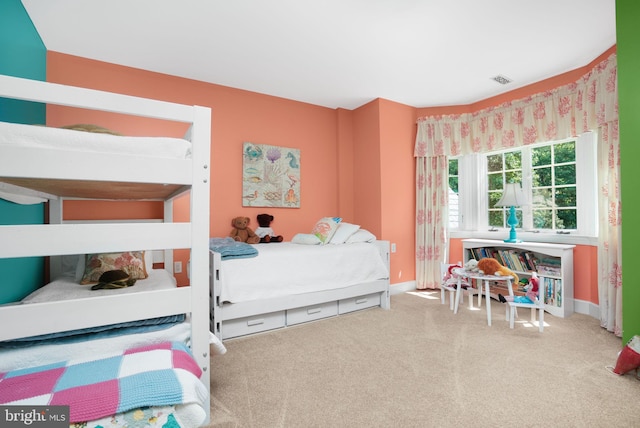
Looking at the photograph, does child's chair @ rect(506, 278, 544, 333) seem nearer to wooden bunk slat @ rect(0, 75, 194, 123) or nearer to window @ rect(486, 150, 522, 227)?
window @ rect(486, 150, 522, 227)

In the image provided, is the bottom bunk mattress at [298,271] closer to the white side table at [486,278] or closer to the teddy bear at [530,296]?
the white side table at [486,278]

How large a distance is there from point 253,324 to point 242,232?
1167mm

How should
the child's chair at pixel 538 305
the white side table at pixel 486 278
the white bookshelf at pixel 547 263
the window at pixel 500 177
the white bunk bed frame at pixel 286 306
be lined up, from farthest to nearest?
the window at pixel 500 177 < the white bookshelf at pixel 547 263 < the white side table at pixel 486 278 < the child's chair at pixel 538 305 < the white bunk bed frame at pixel 286 306

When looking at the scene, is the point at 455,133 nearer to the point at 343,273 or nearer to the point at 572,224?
the point at 572,224

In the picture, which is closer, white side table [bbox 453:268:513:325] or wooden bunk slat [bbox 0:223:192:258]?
wooden bunk slat [bbox 0:223:192:258]

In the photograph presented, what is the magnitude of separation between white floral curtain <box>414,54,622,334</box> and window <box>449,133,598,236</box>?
0.20 metres

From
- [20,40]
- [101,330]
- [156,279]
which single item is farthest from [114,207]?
[101,330]

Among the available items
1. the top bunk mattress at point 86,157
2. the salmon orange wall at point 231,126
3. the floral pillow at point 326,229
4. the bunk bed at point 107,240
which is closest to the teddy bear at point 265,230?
the salmon orange wall at point 231,126

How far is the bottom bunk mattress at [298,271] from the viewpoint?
2359 millimetres

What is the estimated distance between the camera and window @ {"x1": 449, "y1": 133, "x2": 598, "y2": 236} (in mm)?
3055

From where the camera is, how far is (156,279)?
217 centimetres

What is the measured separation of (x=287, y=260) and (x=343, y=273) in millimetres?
595

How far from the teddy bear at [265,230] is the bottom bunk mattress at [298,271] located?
2.34ft

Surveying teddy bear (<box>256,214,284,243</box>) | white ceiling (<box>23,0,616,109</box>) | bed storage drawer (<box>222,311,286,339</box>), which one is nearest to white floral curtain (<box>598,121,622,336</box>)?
white ceiling (<box>23,0,616,109</box>)
